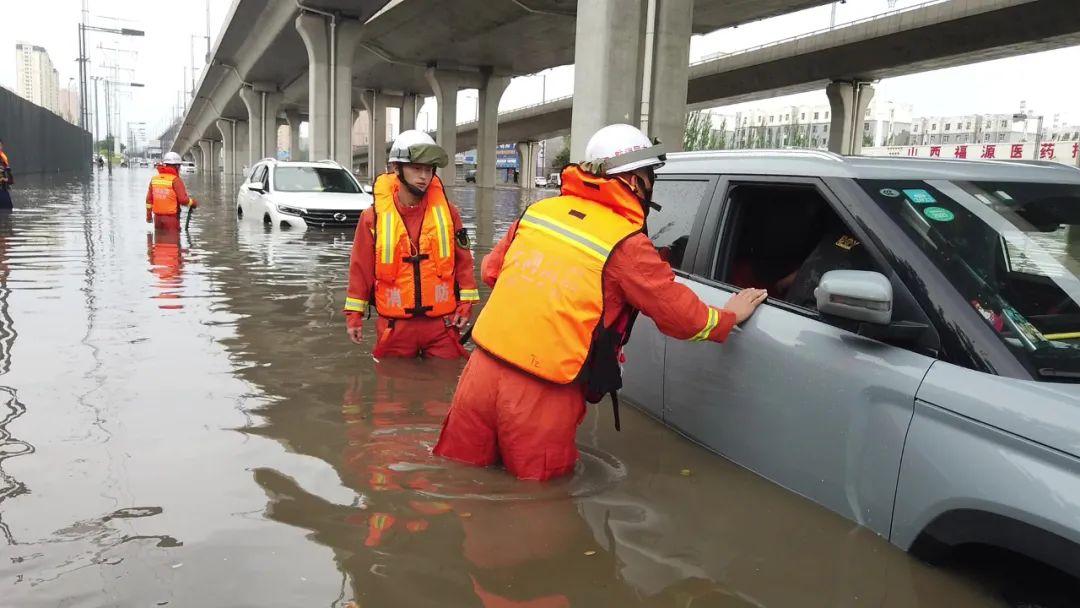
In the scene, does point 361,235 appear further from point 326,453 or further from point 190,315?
point 190,315

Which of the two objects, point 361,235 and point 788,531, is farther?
point 361,235

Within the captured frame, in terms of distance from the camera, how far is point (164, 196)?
13.8 metres

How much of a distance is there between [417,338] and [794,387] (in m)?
3.06

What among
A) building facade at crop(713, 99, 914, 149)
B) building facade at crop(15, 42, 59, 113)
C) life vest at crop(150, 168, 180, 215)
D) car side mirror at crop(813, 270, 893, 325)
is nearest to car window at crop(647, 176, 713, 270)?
car side mirror at crop(813, 270, 893, 325)

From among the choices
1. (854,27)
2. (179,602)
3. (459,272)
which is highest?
(854,27)

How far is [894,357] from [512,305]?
1.45m

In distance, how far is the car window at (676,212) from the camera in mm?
4207

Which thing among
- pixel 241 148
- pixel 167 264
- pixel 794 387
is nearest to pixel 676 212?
pixel 794 387

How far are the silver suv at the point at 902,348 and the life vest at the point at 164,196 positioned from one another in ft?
39.1

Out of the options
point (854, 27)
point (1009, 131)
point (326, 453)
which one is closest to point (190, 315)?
point (326, 453)

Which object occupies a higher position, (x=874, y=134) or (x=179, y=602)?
(x=874, y=134)

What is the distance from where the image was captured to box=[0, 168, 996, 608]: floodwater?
9.59ft

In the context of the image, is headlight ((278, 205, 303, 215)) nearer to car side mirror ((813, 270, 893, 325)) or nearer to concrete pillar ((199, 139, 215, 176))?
car side mirror ((813, 270, 893, 325))

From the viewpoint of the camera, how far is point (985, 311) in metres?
2.78
